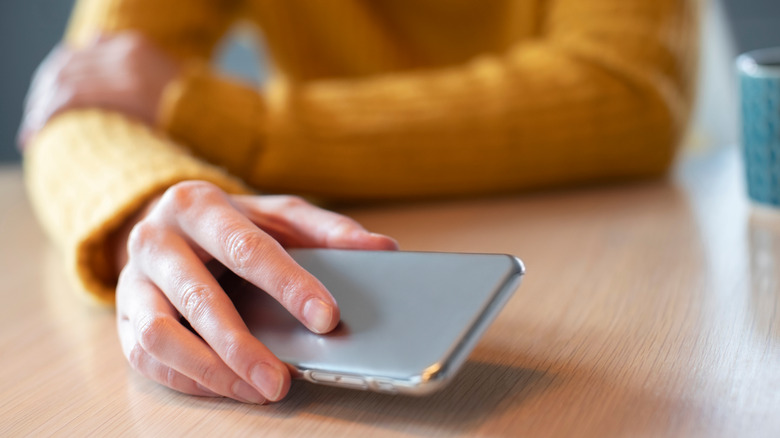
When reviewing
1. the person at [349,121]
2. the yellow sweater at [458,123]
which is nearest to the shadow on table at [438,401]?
the person at [349,121]

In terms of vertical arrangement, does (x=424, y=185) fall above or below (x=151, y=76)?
below

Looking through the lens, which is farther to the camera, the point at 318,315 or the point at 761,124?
the point at 761,124

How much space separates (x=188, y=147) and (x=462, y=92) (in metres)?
0.25

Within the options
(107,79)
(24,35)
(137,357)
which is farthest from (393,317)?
(24,35)

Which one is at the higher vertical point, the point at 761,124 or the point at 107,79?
the point at 107,79

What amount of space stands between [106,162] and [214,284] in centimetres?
26

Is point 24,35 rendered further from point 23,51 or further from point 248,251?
point 248,251

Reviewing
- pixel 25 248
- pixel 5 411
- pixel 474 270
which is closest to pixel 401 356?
pixel 474 270

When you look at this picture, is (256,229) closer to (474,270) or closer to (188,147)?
(474,270)

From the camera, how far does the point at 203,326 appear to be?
1.09ft

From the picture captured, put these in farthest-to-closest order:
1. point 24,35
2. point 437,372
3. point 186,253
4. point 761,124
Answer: point 24,35 < point 761,124 < point 186,253 < point 437,372

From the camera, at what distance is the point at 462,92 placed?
2.17 ft

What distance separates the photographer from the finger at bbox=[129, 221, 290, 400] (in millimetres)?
312

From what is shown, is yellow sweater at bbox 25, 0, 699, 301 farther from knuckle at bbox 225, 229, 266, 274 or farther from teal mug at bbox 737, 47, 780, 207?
knuckle at bbox 225, 229, 266, 274
